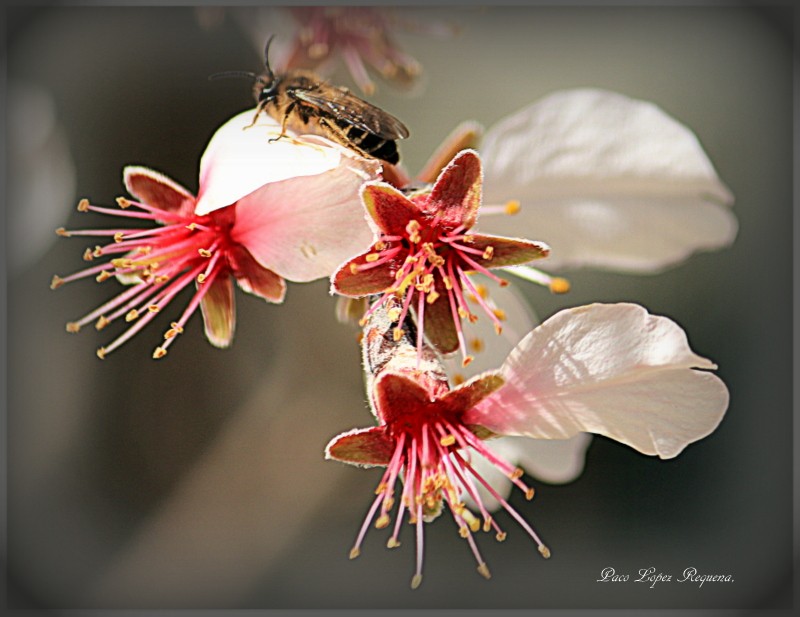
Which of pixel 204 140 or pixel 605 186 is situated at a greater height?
pixel 204 140

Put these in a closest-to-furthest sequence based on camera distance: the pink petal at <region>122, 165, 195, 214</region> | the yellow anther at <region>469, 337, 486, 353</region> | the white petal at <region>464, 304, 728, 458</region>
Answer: the white petal at <region>464, 304, 728, 458</region> → the pink petal at <region>122, 165, 195, 214</region> → the yellow anther at <region>469, 337, 486, 353</region>

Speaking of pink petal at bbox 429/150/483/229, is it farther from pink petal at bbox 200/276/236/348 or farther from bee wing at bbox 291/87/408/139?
pink petal at bbox 200/276/236/348

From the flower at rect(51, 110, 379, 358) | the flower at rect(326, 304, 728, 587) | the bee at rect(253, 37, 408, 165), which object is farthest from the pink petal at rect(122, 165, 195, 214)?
the flower at rect(326, 304, 728, 587)

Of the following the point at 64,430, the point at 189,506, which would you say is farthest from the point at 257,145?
the point at 64,430

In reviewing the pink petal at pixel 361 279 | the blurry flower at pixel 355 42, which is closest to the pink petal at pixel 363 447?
the pink petal at pixel 361 279

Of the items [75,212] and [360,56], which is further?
[75,212]

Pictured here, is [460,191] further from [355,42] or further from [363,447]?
[355,42]

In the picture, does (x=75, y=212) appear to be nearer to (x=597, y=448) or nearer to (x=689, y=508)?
(x=597, y=448)

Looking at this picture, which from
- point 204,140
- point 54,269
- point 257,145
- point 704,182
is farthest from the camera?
point 54,269
